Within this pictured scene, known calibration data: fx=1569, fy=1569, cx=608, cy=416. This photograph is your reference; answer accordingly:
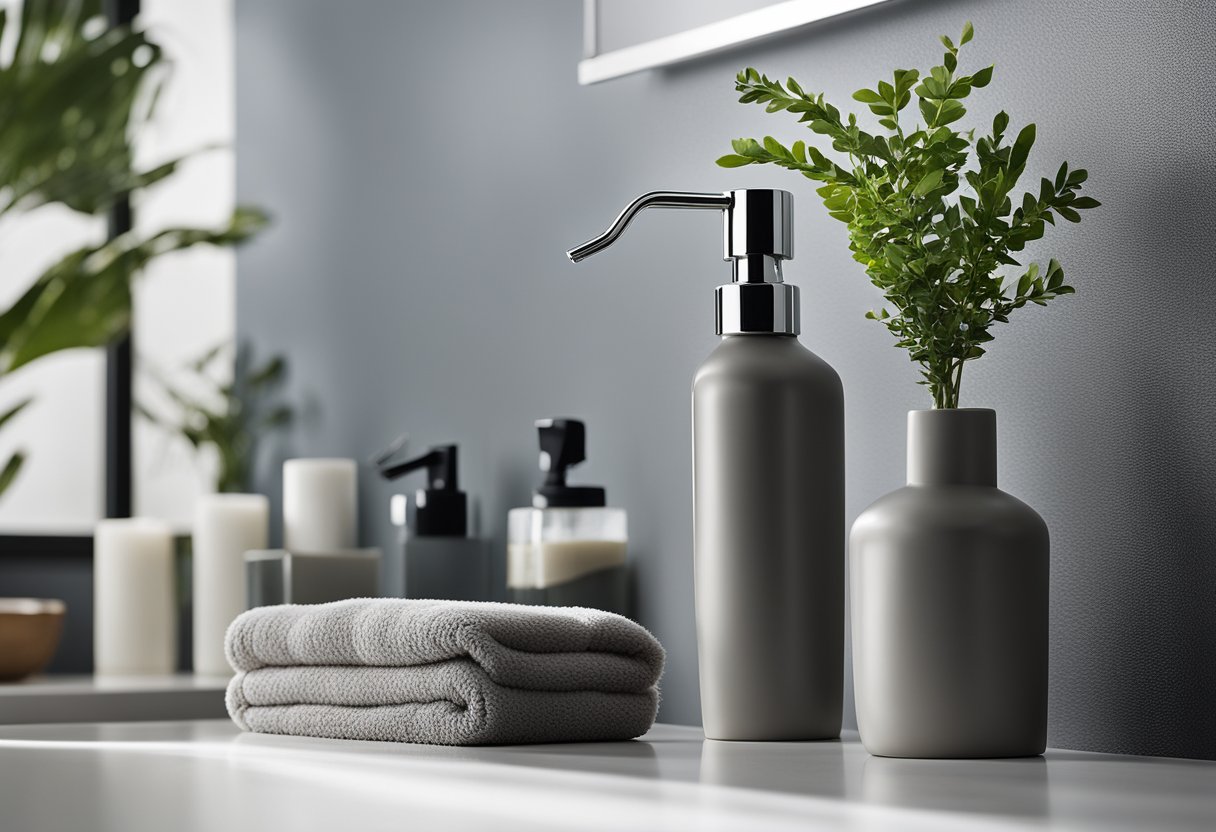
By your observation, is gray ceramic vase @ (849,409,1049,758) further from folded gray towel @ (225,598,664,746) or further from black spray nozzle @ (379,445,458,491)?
black spray nozzle @ (379,445,458,491)

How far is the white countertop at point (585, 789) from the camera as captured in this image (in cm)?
53

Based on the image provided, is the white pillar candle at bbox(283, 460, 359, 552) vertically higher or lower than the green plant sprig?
lower

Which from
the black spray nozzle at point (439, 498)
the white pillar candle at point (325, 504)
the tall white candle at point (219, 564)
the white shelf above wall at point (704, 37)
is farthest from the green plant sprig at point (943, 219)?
the tall white candle at point (219, 564)

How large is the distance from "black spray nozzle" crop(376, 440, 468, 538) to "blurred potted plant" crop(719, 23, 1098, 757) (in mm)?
520

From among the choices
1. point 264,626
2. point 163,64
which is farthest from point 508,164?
point 163,64

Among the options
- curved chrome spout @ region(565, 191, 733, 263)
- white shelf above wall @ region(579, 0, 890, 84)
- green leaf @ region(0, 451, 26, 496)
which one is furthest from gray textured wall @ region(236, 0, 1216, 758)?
green leaf @ region(0, 451, 26, 496)

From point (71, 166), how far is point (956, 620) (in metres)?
1.21

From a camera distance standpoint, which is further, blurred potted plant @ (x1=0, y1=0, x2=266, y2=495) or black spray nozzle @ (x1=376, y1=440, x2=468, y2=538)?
blurred potted plant @ (x1=0, y1=0, x2=266, y2=495)

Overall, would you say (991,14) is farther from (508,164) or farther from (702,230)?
(508,164)

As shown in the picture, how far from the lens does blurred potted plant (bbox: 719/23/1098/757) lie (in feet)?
2.32

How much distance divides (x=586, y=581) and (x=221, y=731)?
255 mm

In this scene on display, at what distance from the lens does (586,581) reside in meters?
1.06

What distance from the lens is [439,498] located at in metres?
1.22

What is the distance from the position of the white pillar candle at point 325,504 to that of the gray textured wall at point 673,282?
0.03m
